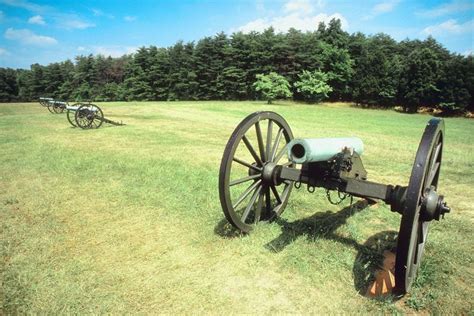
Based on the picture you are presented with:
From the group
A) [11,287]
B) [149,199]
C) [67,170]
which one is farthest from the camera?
[67,170]

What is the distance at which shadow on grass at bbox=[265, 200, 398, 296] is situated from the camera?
3680 mm

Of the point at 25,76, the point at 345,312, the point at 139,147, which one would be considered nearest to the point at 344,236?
the point at 345,312

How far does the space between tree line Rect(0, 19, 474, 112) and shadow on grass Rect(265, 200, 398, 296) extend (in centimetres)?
3824

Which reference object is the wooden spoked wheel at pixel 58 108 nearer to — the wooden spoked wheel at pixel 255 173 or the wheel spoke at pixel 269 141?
the wooden spoked wheel at pixel 255 173

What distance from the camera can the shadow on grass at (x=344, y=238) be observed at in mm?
3680

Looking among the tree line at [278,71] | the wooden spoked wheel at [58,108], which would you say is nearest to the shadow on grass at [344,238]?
the wooden spoked wheel at [58,108]

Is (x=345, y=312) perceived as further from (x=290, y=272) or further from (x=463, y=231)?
(x=463, y=231)

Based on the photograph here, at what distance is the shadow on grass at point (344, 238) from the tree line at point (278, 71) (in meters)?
38.2

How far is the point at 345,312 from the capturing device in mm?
3057

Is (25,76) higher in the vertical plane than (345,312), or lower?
higher

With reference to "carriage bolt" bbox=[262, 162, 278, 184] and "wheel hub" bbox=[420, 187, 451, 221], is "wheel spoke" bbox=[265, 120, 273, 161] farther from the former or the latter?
"wheel hub" bbox=[420, 187, 451, 221]

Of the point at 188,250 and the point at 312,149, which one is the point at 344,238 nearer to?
the point at 312,149

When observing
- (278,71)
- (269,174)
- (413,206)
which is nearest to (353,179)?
(413,206)

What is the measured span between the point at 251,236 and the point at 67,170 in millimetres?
5718
